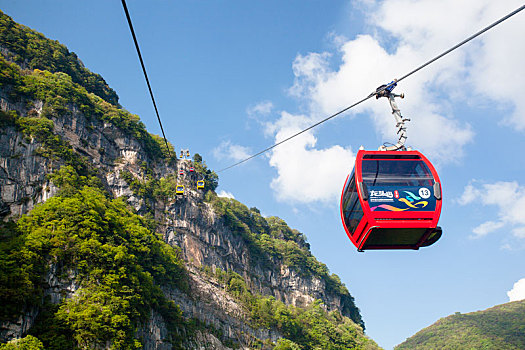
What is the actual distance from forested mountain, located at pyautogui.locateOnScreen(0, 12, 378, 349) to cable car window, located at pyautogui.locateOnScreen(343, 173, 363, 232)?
863 inches

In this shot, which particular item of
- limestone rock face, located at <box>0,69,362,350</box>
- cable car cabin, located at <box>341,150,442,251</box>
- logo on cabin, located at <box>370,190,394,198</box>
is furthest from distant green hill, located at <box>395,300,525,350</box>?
logo on cabin, located at <box>370,190,394,198</box>

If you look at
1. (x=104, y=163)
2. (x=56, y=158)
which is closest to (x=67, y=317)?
(x=56, y=158)

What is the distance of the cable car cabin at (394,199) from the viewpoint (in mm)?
11406

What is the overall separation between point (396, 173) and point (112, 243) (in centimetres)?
3350

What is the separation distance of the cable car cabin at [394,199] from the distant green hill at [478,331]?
3384 inches

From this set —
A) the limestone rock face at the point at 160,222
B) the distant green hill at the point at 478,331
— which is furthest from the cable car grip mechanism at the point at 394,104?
the distant green hill at the point at 478,331

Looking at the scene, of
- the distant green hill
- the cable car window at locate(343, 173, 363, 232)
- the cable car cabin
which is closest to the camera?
the cable car cabin

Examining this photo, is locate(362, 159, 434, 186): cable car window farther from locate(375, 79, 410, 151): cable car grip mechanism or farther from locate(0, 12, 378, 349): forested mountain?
locate(0, 12, 378, 349): forested mountain

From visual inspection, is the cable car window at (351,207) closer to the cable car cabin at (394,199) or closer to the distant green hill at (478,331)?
the cable car cabin at (394,199)

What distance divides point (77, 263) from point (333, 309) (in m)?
Result: 68.9

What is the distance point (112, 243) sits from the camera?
39.9m

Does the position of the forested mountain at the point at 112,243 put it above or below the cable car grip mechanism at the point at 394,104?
above

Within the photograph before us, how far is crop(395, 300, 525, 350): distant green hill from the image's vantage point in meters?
87.3

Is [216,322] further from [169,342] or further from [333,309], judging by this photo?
[333,309]
